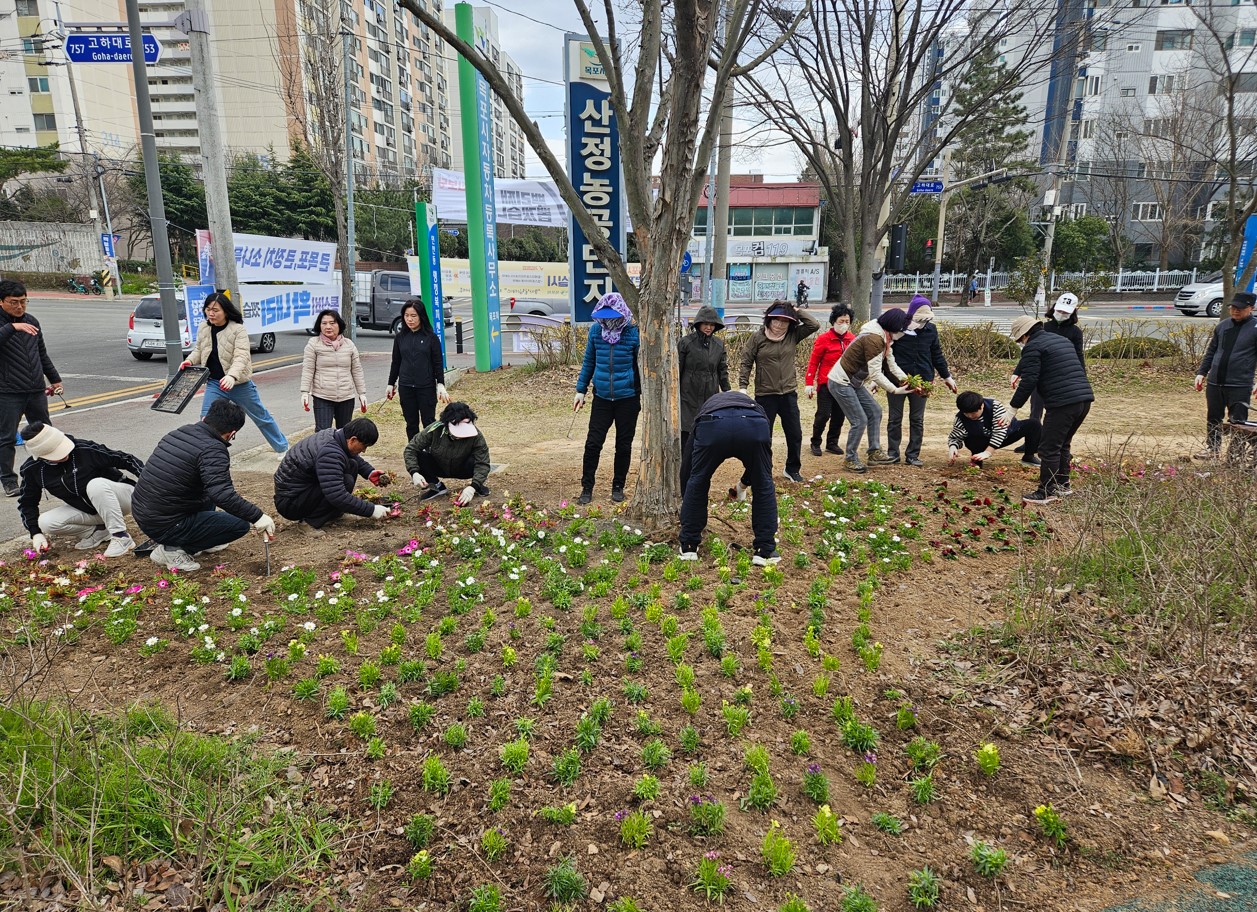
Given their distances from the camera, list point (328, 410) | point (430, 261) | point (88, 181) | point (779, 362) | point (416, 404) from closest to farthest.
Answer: point (779, 362) < point (328, 410) < point (416, 404) < point (430, 261) < point (88, 181)

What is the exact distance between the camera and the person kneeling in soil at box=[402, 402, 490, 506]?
19.7 feet

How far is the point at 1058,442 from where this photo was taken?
6.33 m

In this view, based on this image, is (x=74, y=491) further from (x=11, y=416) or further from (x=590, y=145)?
(x=590, y=145)

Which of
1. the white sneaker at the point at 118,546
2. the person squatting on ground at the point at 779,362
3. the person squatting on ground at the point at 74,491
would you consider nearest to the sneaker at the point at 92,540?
the person squatting on ground at the point at 74,491

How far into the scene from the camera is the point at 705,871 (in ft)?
8.15

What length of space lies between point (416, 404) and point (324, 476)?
2.18m

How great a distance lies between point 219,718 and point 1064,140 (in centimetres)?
3768

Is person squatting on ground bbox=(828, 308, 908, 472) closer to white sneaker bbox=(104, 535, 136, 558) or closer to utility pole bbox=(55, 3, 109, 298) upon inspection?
white sneaker bbox=(104, 535, 136, 558)

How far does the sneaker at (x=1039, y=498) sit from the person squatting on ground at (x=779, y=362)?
1.97 meters

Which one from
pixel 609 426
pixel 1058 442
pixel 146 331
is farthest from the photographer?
pixel 146 331

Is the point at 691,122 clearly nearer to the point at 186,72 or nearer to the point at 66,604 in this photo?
the point at 66,604

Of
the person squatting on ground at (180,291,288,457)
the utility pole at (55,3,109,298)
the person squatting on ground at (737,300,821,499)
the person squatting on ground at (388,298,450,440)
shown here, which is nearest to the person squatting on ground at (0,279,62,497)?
the person squatting on ground at (180,291,288,457)

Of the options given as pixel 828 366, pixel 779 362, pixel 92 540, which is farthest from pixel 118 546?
pixel 828 366

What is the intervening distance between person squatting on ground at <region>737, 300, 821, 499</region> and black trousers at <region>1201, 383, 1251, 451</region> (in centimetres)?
401
